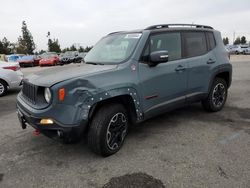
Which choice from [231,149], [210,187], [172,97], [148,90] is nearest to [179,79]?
[172,97]

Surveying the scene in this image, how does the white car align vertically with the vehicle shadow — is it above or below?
above

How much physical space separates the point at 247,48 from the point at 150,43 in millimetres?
44551

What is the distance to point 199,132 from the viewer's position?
15.0ft

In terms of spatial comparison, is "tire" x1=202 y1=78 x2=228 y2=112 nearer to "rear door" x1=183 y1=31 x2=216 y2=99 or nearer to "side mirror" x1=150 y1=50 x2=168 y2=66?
"rear door" x1=183 y1=31 x2=216 y2=99

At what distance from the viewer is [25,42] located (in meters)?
65.9

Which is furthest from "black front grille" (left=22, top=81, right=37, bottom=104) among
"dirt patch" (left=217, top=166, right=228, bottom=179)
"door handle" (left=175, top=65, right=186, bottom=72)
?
"dirt patch" (left=217, top=166, right=228, bottom=179)

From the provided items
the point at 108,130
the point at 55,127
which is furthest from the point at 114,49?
the point at 55,127

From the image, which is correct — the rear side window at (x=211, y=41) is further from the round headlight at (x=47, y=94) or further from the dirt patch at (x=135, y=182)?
the round headlight at (x=47, y=94)

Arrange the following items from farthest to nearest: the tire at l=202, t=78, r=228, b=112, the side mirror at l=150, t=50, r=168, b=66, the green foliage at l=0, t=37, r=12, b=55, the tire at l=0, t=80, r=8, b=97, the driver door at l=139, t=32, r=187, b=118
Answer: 1. the green foliage at l=0, t=37, r=12, b=55
2. the tire at l=0, t=80, r=8, b=97
3. the tire at l=202, t=78, r=228, b=112
4. the driver door at l=139, t=32, r=187, b=118
5. the side mirror at l=150, t=50, r=168, b=66

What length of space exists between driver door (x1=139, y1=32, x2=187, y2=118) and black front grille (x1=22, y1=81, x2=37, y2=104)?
1.54 metres

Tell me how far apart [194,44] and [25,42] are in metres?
67.3

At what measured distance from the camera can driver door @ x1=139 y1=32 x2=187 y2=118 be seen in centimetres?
408

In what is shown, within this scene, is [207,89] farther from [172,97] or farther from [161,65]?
[161,65]

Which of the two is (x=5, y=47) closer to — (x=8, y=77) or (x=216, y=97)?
(x=8, y=77)
